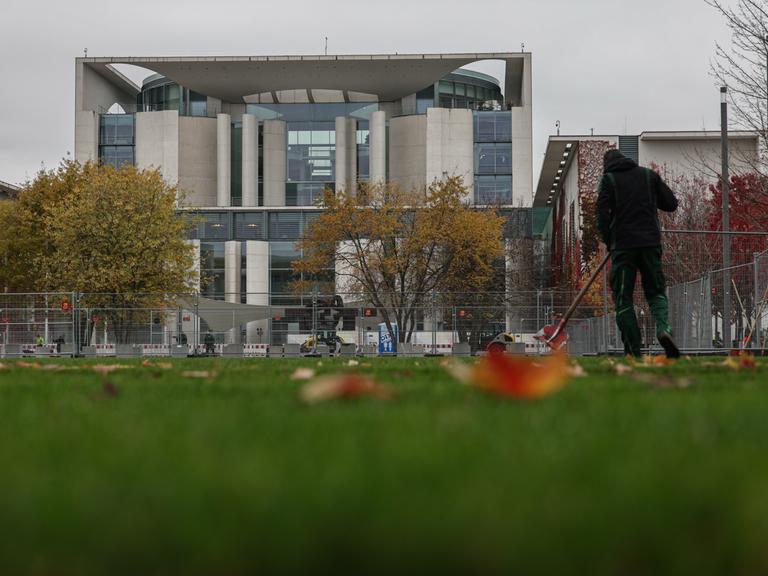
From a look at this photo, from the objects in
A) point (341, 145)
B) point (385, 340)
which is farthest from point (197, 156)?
point (385, 340)

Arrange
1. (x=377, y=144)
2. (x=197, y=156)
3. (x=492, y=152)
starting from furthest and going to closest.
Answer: (x=197, y=156), (x=377, y=144), (x=492, y=152)

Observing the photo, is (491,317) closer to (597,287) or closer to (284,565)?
(597,287)

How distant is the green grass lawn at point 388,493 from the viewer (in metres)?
1.50

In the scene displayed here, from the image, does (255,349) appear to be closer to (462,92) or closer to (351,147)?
(351,147)

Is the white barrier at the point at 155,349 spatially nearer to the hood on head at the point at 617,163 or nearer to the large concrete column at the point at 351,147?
the hood on head at the point at 617,163

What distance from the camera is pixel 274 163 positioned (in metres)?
83.9

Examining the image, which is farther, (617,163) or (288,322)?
(288,322)

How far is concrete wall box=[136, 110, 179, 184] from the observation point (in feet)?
275

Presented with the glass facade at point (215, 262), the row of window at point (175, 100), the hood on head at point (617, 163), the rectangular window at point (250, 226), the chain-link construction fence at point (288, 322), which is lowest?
the chain-link construction fence at point (288, 322)

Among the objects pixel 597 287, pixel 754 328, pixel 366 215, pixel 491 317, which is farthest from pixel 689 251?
pixel 754 328

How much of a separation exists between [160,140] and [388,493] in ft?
278

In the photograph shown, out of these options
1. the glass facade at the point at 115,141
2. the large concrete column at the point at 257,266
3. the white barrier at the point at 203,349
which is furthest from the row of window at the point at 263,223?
the white barrier at the point at 203,349

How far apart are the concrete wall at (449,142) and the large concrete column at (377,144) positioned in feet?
11.8

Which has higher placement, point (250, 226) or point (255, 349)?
point (250, 226)
